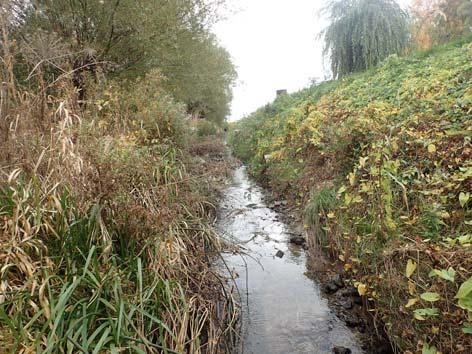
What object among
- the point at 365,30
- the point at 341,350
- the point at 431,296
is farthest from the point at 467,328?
the point at 365,30

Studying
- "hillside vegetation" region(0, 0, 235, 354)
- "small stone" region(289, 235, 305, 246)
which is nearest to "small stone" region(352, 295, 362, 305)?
"hillside vegetation" region(0, 0, 235, 354)

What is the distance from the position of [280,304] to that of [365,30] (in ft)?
29.4

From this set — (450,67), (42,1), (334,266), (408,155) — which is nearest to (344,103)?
(450,67)

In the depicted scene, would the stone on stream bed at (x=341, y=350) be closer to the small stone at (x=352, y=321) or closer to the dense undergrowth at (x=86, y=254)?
the small stone at (x=352, y=321)

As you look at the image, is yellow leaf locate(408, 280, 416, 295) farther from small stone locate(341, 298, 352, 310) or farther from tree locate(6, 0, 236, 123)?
tree locate(6, 0, 236, 123)

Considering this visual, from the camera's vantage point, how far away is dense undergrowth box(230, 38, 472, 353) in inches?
82.5

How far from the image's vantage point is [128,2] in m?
6.28

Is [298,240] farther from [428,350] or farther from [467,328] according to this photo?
[467,328]

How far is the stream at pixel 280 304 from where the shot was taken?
2.80 meters

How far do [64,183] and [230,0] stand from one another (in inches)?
293

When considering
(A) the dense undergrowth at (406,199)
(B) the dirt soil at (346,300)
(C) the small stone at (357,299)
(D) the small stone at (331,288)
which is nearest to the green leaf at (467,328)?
(A) the dense undergrowth at (406,199)

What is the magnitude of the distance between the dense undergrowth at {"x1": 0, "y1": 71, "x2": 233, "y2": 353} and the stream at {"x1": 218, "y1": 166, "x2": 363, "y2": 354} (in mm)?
466

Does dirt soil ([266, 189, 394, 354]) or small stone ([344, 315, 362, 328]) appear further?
small stone ([344, 315, 362, 328])

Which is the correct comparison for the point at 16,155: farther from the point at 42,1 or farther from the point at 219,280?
the point at 42,1
